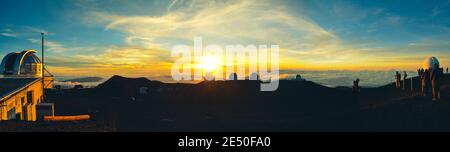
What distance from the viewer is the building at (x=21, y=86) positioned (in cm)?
2322

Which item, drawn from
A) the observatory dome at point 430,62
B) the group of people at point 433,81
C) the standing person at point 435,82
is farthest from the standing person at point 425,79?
the observatory dome at point 430,62

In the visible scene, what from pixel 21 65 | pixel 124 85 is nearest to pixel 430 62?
pixel 21 65

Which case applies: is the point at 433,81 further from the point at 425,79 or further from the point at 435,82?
the point at 425,79

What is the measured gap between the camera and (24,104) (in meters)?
26.5

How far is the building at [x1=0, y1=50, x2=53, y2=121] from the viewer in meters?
23.2

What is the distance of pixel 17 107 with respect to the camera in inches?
971

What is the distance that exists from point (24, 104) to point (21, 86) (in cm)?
160

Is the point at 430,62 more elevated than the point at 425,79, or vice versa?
the point at 430,62

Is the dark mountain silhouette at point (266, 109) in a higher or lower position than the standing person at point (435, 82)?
lower

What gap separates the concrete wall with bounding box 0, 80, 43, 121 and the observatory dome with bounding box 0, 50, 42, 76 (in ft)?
13.2

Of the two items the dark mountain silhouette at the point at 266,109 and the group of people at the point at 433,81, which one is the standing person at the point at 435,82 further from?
the dark mountain silhouette at the point at 266,109

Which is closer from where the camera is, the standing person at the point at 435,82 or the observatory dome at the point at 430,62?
the standing person at the point at 435,82

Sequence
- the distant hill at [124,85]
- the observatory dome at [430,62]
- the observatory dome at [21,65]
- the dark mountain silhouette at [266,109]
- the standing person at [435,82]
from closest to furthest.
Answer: the dark mountain silhouette at [266,109] < the standing person at [435,82] < the observatory dome at [430,62] < the observatory dome at [21,65] < the distant hill at [124,85]
